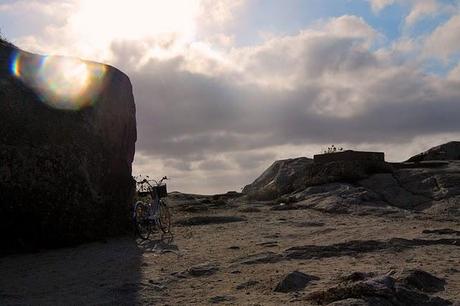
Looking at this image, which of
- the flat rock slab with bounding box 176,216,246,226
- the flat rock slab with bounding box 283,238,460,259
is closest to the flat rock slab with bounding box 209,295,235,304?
the flat rock slab with bounding box 283,238,460,259

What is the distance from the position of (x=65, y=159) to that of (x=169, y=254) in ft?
10.7

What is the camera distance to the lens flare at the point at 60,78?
11641mm

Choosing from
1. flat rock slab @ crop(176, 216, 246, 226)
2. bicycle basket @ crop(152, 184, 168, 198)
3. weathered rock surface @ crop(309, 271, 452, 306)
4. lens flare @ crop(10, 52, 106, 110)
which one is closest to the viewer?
weathered rock surface @ crop(309, 271, 452, 306)

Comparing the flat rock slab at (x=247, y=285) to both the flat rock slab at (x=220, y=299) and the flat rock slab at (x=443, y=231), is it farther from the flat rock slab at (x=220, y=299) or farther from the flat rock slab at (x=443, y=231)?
the flat rock slab at (x=443, y=231)

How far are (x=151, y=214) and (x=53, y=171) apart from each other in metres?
2.65

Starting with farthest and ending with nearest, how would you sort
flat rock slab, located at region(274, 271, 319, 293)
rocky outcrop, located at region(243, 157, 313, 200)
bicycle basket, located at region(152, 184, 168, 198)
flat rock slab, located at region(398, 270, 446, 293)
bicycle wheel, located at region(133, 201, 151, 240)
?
rocky outcrop, located at region(243, 157, 313, 200) → bicycle basket, located at region(152, 184, 168, 198) → bicycle wheel, located at region(133, 201, 151, 240) → flat rock slab, located at region(274, 271, 319, 293) → flat rock slab, located at region(398, 270, 446, 293)

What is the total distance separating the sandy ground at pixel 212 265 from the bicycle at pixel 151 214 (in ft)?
0.90

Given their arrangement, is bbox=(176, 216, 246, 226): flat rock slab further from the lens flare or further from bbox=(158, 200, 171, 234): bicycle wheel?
the lens flare

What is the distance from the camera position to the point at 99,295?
693 cm

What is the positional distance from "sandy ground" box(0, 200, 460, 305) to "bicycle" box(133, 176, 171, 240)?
0.28 meters

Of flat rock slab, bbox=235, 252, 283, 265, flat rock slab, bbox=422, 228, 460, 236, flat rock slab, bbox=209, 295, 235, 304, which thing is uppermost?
flat rock slab, bbox=422, 228, 460, 236

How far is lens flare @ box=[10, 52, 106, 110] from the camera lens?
11.6 metres

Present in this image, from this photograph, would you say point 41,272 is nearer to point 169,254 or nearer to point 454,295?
point 169,254

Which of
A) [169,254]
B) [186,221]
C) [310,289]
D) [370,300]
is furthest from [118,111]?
[370,300]
